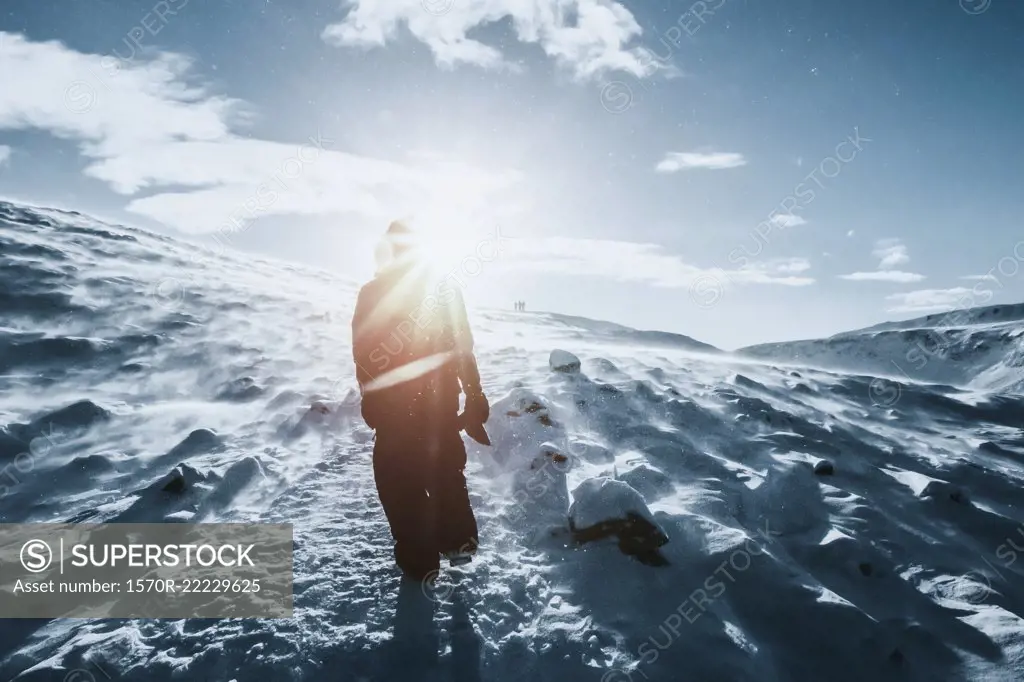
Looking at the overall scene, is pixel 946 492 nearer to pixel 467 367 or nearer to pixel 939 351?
pixel 467 367

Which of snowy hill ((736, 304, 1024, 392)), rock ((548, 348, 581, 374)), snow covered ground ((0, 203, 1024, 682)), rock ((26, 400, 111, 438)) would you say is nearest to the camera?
snow covered ground ((0, 203, 1024, 682))

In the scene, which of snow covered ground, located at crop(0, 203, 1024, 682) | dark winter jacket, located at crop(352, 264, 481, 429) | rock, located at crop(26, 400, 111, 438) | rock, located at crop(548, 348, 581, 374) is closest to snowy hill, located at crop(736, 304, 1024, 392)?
snow covered ground, located at crop(0, 203, 1024, 682)

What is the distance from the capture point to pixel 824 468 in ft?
17.7

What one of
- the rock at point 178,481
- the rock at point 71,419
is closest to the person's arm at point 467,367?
the rock at point 178,481

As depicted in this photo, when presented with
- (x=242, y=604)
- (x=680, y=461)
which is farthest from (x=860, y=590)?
(x=242, y=604)

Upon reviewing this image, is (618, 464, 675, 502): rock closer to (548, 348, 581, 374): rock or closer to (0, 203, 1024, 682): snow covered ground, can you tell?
(0, 203, 1024, 682): snow covered ground

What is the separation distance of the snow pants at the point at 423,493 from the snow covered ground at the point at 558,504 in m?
0.25

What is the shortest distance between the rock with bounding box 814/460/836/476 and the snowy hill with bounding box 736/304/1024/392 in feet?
31.4

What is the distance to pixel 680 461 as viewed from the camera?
544 centimetres

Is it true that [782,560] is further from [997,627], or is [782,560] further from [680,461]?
[680,461]

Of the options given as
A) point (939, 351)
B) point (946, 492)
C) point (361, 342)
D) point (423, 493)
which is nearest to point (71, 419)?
point (361, 342)

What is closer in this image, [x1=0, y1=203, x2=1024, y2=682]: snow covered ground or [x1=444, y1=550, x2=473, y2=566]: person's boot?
[x1=0, y1=203, x2=1024, y2=682]: snow covered ground

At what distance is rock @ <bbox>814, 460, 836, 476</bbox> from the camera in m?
5.37

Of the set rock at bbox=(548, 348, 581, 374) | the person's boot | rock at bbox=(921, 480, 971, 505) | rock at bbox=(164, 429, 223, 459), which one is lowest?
the person's boot
